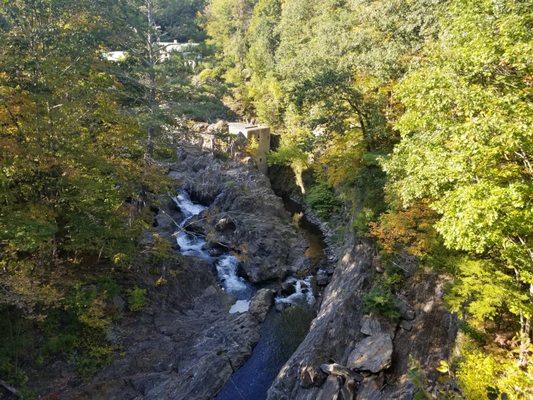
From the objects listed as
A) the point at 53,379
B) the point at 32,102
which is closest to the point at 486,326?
the point at 53,379

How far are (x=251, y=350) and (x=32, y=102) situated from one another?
16.2m

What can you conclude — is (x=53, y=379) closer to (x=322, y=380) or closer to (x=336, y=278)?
(x=322, y=380)

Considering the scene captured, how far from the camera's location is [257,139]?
46281 millimetres

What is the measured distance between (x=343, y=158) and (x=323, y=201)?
1420 centimetres

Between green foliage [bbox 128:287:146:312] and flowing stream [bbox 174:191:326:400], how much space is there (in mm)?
4117

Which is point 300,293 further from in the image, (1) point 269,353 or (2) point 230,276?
(1) point 269,353

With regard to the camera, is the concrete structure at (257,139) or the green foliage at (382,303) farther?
the concrete structure at (257,139)

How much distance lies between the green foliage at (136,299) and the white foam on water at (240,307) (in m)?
5.64

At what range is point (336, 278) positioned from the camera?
22.1 m

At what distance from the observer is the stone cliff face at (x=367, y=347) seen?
12.3 meters

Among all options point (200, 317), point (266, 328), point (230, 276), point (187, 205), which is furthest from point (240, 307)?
point (187, 205)

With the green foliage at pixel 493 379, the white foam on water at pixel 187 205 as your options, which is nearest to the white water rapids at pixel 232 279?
the white foam on water at pixel 187 205

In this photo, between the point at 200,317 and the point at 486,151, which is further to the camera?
the point at 200,317

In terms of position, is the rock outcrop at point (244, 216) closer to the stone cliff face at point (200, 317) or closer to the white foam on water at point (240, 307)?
the stone cliff face at point (200, 317)
